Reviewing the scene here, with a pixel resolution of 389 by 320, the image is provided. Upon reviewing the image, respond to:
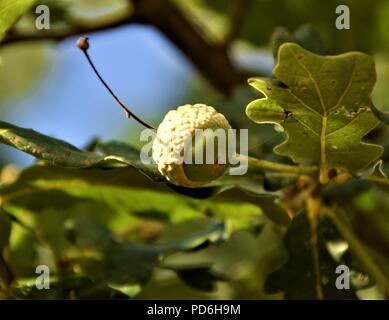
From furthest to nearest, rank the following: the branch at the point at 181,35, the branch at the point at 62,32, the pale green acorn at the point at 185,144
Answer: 1. the branch at the point at 181,35
2. the branch at the point at 62,32
3. the pale green acorn at the point at 185,144

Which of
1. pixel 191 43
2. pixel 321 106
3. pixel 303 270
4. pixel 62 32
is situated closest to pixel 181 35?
pixel 191 43

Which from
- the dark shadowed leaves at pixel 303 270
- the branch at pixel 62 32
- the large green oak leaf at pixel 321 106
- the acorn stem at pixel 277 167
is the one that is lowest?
the dark shadowed leaves at pixel 303 270

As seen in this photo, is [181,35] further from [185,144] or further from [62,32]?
[185,144]

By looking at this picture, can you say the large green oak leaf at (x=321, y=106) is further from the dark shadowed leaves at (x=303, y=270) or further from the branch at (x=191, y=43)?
the branch at (x=191, y=43)

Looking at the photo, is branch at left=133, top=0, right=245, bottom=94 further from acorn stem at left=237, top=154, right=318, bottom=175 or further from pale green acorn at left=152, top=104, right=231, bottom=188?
pale green acorn at left=152, top=104, right=231, bottom=188

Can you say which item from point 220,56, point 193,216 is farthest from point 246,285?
point 220,56

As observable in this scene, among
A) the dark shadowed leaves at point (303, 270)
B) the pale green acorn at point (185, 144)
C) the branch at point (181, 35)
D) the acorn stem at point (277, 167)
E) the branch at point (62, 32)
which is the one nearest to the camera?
the pale green acorn at point (185, 144)

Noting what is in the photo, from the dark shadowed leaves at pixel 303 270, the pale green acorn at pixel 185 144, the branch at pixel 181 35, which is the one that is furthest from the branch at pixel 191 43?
the pale green acorn at pixel 185 144

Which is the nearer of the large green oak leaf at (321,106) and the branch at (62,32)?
the large green oak leaf at (321,106)

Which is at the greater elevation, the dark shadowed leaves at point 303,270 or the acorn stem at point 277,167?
the acorn stem at point 277,167
